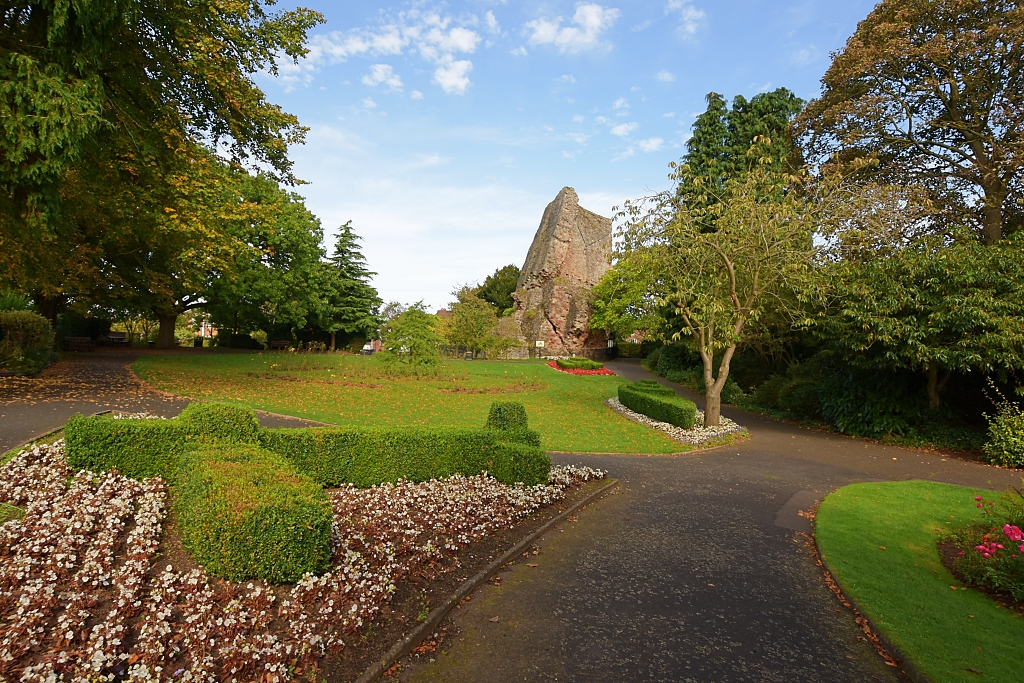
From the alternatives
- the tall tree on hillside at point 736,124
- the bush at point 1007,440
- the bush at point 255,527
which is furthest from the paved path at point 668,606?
the tall tree on hillside at point 736,124

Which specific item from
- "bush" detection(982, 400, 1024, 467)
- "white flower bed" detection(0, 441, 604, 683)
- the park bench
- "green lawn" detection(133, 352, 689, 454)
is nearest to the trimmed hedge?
"green lawn" detection(133, 352, 689, 454)

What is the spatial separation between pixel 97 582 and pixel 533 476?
539cm

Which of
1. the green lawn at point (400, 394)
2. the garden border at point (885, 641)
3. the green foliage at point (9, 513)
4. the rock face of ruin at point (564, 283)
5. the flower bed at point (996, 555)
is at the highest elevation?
the rock face of ruin at point (564, 283)

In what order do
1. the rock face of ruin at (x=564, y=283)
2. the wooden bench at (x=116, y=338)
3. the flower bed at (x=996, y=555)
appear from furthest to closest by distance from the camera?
the rock face of ruin at (x=564, y=283) → the wooden bench at (x=116, y=338) → the flower bed at (x=996, y=555)

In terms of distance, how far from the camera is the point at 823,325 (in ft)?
49.1

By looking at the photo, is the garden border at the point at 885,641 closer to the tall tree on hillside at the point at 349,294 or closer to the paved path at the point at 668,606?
the paved path at the point at 668,606

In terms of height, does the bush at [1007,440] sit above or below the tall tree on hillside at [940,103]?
below

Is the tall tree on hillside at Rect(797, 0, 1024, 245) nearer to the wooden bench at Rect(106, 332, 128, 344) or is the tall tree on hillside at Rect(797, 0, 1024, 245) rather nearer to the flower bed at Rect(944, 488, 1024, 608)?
the flower bed at Rect(944, 488, 1024, 608)

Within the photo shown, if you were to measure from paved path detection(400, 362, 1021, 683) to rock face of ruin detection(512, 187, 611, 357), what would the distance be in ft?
113

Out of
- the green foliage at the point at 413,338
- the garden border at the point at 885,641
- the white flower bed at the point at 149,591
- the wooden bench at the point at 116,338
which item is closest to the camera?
the white flower bed at the point at 149,591

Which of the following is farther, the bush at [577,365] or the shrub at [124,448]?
the bush at [577,365]

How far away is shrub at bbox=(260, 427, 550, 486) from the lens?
7.25 m

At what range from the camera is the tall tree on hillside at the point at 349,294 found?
37.8m

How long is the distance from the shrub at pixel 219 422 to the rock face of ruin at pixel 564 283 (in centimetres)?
3675
